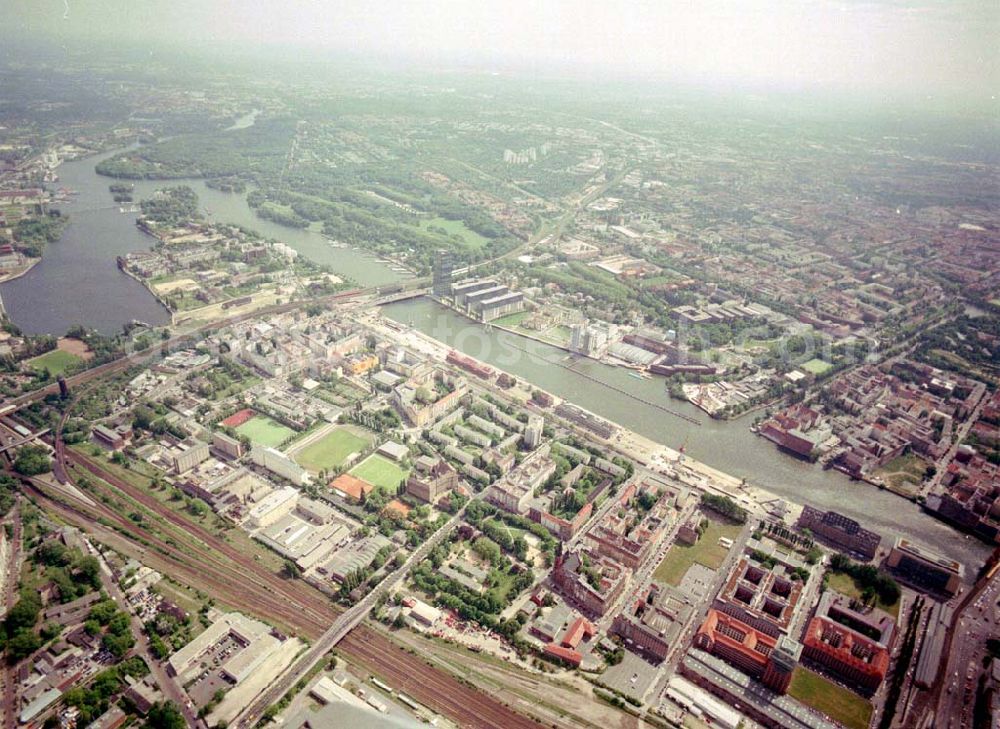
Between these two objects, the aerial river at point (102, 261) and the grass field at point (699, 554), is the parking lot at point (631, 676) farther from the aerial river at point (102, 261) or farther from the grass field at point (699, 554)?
the aerial river at point (102, 261)

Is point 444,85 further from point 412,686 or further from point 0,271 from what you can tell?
point 412,686

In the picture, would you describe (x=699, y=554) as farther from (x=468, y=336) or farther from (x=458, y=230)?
(x=458, y=230)

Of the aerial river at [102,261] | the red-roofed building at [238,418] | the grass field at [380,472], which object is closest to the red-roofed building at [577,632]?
the grass field at [380,472]

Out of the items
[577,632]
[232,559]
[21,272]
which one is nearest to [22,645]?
[232,559]

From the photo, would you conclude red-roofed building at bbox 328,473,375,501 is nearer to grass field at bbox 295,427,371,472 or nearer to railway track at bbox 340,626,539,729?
grass field at bbox 295,427,371,472

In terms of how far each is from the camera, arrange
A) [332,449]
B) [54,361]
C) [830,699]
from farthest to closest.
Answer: [54,361], [332,449], [830,699]

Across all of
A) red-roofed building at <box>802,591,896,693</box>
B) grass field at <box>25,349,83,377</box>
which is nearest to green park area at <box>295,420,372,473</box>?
grass field at <box>25,349,83,377</box>
